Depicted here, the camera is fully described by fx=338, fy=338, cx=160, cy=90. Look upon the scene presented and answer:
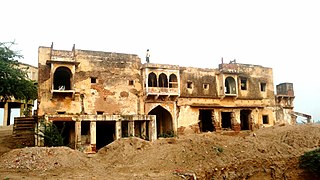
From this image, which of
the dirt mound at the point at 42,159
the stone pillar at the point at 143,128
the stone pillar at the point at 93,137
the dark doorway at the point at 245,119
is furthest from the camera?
A: the dark doorway at the point at 245,119

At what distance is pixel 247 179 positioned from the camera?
17391 mm

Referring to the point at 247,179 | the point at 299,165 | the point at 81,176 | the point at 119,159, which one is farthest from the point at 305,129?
the point at 81,176

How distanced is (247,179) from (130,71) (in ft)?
51.5

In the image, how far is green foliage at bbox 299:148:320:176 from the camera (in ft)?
57.9

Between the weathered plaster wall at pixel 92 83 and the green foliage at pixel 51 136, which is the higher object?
the weathered plaster wall at pixel 92 83

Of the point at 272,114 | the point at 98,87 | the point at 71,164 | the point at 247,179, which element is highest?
the point at 98,87

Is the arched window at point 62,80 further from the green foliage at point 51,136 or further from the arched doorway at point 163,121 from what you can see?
the arched doorway at point 163,121

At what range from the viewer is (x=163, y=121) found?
32.7m

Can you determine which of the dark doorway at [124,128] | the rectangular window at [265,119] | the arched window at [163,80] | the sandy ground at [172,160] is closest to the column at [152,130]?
the dark doorway at [124,128]

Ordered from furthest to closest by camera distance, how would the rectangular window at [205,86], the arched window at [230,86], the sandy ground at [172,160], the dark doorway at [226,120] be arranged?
the dark doorway at [226,120], the arched window at [230,86], the rectangular window at [205,86], the sandy ground at [172,160]

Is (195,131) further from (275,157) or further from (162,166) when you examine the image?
(162,166)

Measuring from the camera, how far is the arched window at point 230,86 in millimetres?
34469

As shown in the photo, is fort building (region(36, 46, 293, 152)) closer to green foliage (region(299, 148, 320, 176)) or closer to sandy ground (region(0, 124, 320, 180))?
sandy ground (region(0, 124, 320, 180))

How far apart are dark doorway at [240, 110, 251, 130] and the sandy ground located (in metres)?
14.3
